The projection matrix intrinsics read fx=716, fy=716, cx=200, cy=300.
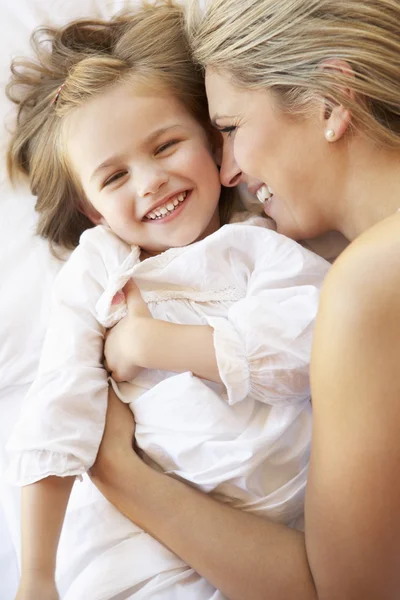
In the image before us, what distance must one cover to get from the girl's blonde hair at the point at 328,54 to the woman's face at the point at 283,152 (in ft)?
0.10

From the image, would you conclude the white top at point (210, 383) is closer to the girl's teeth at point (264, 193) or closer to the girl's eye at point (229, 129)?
the girl's teeth at point (264, 193)

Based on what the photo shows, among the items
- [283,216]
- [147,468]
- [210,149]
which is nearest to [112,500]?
[147,468]

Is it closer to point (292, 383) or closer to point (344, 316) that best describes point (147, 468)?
point (292, 383)

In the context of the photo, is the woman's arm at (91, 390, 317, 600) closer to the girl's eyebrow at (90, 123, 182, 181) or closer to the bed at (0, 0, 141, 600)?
the bed at (0, 0, 141, 600)

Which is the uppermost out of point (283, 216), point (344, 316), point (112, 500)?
point (344, 316)

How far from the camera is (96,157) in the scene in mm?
1463

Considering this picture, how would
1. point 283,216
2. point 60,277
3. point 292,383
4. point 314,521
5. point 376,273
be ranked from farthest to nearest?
point 60,277 < point 283,216 < point 292,383 < point 314,521 < point 376,273

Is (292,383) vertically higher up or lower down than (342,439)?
lower down

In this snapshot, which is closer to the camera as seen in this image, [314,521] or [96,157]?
[314,521]

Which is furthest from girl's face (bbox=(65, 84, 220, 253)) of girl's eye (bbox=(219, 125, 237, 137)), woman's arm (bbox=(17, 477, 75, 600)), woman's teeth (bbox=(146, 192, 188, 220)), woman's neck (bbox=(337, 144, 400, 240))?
woman's arm (bbox=(17, 477, 75, 600))

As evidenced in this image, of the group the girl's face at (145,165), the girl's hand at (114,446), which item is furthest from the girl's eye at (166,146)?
the girl's hand at (114,446)

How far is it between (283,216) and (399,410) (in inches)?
21.8

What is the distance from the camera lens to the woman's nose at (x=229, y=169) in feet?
4.81

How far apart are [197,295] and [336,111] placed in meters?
0.45
